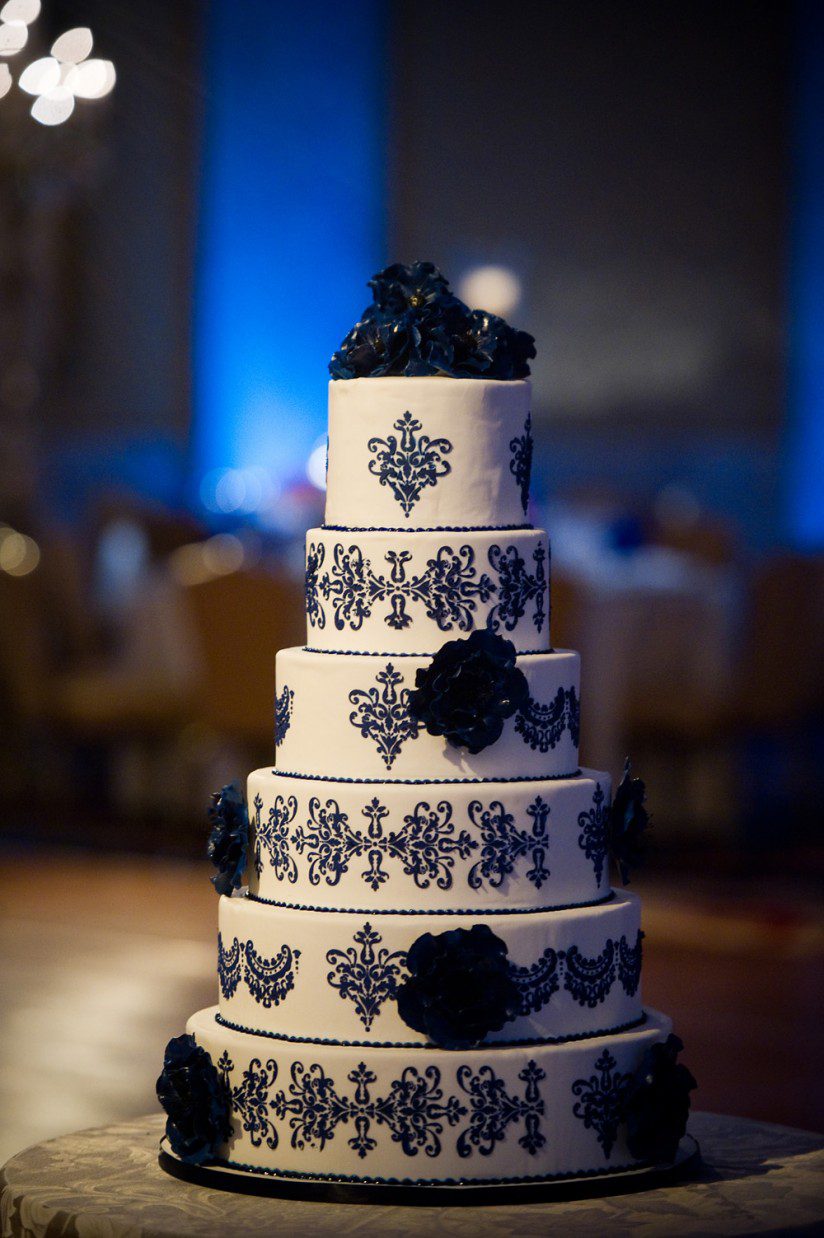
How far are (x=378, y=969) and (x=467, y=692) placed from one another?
38 centimetres

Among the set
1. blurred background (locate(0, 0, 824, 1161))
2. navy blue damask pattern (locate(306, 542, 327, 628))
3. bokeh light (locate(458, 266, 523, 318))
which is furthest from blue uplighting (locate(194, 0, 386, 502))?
navy blue damask pattern (locate(306, 542, 327, 628))

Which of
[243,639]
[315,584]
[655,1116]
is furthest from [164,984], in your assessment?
[655,1116]

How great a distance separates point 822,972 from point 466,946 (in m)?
3.03

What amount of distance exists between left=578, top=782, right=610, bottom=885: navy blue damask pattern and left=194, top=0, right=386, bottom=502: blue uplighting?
9.13 m

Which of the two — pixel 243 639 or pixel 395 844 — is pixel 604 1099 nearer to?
pixel 395 844

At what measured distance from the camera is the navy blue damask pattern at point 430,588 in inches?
100

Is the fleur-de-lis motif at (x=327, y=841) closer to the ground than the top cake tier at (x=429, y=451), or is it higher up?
closer to the ground

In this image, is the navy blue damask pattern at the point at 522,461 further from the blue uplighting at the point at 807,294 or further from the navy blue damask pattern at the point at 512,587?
the blue uplighting at the point at 807,294

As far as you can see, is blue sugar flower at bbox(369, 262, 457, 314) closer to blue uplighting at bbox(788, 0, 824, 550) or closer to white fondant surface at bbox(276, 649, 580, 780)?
white fondant surface at bbox(276, 649, 580, 780)

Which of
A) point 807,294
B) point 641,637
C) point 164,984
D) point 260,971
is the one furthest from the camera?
point 807,294

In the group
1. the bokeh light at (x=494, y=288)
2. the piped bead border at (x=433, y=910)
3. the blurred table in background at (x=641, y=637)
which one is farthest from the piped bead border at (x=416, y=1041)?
the bokeh light at (x=494, y=288)

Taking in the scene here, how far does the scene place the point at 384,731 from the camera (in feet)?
8.33

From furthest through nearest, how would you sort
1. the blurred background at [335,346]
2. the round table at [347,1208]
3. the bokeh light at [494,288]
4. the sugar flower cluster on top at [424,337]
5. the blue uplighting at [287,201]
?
1. the blue uplighting at [287,201]
2. the bokeh light at [494,288]
3. the blurred background at [335,346]
4. the sugar flower cluster on top at [424,337]
5. the round table at [347,1208]

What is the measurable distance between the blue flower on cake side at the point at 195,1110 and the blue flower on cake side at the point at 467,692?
558 mm
